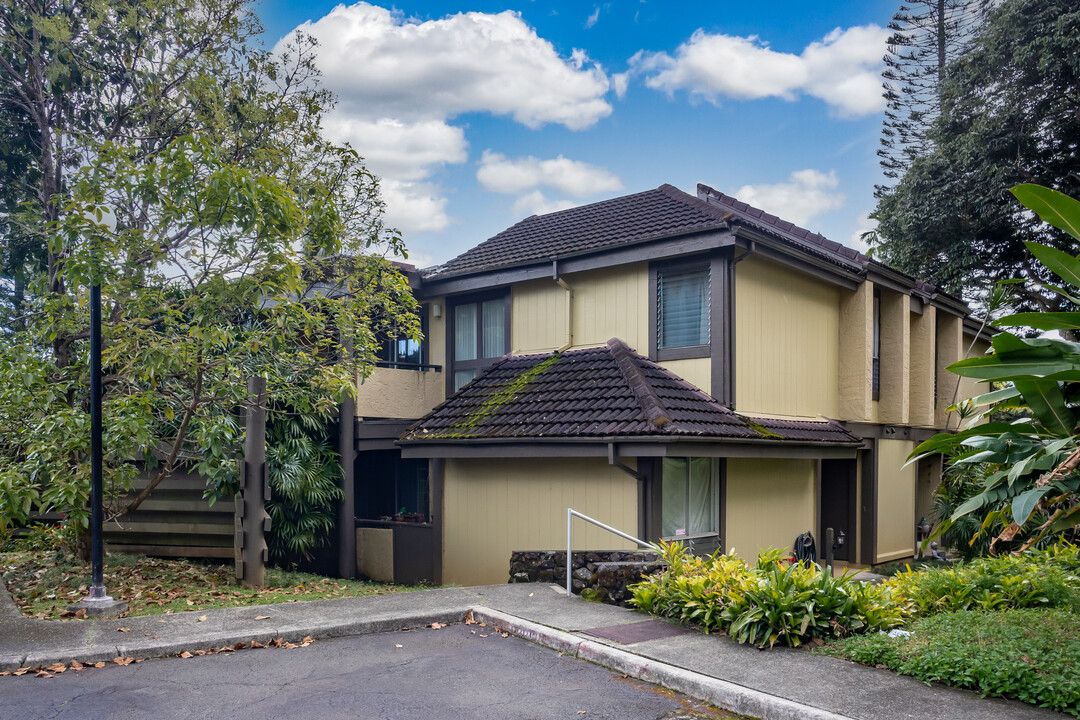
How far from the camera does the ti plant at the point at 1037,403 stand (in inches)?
174

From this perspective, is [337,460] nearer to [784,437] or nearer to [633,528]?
[633,528]

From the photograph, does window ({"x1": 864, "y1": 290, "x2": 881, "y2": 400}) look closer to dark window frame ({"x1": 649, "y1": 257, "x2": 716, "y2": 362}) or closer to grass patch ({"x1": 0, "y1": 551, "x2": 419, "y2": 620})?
dark window frame ({"x1": 649, "y1": 257, "x2": 716, "y2": 362})

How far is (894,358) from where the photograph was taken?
1658cm

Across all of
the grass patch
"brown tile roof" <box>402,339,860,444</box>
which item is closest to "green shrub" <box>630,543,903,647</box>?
"brown tile roof" <box>402,339,860,444</box>

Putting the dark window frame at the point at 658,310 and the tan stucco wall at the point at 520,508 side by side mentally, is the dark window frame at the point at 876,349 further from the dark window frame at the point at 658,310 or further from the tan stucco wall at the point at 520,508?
the tan stucco wall at the point at 520,508

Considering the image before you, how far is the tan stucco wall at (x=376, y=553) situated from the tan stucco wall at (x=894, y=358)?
993 cm

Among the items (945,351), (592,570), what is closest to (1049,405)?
(592,570)

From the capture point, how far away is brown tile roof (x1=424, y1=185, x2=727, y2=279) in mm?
13641

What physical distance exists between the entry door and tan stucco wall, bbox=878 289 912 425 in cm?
129

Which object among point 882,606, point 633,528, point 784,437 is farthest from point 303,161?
point 882,606

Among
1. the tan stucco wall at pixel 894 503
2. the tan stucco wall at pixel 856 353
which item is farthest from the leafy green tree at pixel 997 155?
the tan stucco wall at pixel 856 353

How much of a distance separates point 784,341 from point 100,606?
10.8 metres

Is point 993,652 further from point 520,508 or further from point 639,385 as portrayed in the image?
point 520,508

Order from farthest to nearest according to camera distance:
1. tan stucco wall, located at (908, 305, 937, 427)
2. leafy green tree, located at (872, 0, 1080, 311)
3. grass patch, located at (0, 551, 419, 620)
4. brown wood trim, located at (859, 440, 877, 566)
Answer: leafy green tree, located at (872, 0, 1080, 311) → tan stucco wall, located at (908, 305, 937, 427) → brown wood trim, located at (859, 440, 877, 566) → grass patch, located at (0, 551, 419, 620)
